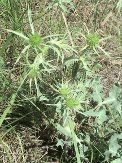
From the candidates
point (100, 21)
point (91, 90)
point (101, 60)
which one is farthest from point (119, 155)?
point (100, 21)

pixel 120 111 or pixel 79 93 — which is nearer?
pixel 79 93

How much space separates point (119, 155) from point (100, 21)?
3.43ft

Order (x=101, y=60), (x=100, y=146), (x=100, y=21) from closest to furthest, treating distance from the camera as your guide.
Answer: (x=100, y=146) → (x=101, y=60) → (x=100, y=21)

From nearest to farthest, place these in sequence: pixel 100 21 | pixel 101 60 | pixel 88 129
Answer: pixel 88 129 < pixel 101 60 < pixel 100 21

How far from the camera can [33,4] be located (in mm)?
2424

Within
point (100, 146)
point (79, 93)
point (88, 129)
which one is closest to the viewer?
point (79, 93)

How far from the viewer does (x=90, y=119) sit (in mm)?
2156

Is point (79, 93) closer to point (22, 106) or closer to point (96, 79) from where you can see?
point (96, 79)

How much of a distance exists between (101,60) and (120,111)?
0.57 metres

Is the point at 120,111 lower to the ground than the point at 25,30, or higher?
lower

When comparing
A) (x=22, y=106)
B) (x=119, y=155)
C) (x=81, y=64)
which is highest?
(x=81, y=64)

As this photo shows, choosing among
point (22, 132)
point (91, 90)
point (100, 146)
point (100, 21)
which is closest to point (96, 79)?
point (91, 90)

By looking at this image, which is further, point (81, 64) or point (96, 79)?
point (96, 79)

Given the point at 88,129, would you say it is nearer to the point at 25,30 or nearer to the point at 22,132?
the point at 22,132
